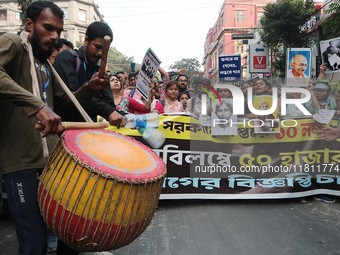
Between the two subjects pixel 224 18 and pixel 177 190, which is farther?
pixel 224 18

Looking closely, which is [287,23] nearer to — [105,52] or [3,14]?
[105,52]

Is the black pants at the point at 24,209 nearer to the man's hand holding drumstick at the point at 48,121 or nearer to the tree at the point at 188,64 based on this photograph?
the man's hand holding drumstick at the point at 48,121

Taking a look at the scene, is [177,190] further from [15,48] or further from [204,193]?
[15,48]

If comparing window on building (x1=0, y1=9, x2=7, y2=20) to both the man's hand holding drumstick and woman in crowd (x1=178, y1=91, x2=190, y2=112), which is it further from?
the man's hand holding drumstick

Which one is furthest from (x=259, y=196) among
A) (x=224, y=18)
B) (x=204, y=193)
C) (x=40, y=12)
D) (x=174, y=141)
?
(x=224, y=18)

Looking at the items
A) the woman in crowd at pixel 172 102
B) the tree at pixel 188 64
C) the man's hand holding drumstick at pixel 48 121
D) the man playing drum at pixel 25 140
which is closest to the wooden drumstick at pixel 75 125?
the man's hand holding drumstick at pixel 48 121

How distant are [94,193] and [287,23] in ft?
61.0

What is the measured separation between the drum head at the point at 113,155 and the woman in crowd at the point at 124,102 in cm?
316

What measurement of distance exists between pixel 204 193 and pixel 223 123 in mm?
1158

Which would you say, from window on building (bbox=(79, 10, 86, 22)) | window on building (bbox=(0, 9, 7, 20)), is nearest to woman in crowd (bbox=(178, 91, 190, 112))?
window on building (bbox=(0, 9, 7, 20))

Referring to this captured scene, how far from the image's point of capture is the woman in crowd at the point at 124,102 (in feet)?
16.5

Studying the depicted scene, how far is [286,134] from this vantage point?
4867mm

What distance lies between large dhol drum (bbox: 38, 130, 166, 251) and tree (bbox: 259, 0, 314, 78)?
1787 cm

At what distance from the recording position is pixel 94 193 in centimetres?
151
